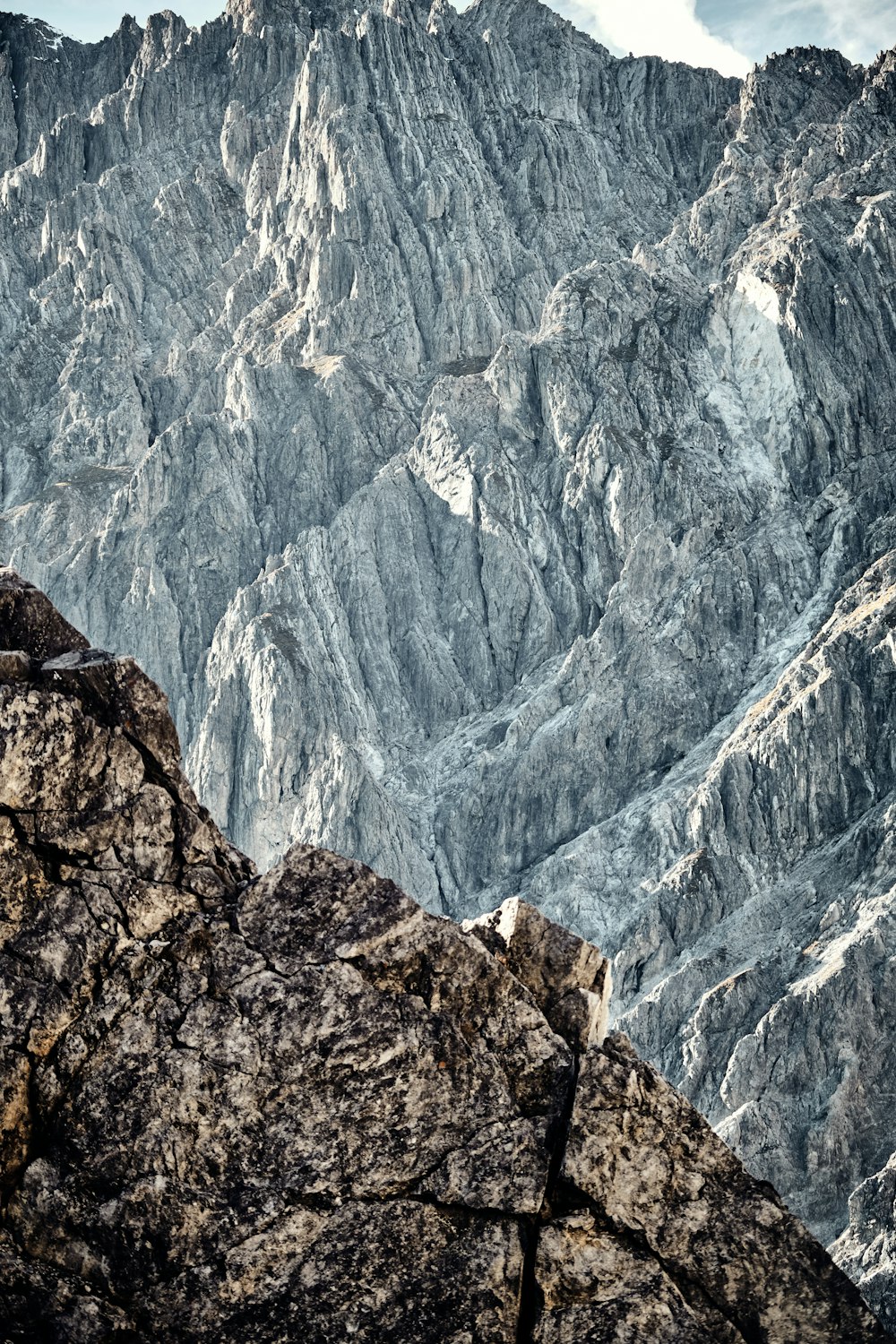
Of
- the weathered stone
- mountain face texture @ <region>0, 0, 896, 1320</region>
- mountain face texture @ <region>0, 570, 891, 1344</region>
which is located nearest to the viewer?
mountain face texture @ <region>0, 570, 891, 1344</region>

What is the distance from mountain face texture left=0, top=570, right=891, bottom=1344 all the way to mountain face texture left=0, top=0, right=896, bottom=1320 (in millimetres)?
58280

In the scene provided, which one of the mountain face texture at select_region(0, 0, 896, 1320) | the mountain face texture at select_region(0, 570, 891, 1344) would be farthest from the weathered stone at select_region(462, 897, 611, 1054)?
the mountain face texture at select_region(0, 0, 896, 1320)

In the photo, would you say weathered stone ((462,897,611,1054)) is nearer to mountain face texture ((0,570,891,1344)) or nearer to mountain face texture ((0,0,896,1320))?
mountain face texture ((0,570,891,1344))

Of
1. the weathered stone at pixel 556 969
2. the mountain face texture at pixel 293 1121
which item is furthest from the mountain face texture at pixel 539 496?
the mountain face texture at pixel 293 1121

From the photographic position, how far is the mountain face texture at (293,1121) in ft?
61.4

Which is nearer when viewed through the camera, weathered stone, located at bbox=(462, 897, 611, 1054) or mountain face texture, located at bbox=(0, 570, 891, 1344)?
mountain face texture, located at bbox=(0, 570, 891, 1344)

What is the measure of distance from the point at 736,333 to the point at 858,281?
11171 mm

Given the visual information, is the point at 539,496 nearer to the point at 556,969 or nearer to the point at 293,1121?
the point at 556,969

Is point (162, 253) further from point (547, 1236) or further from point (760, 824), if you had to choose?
point (547, 1236)

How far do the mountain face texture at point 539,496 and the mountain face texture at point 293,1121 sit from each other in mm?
58280

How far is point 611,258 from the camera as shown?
524ft

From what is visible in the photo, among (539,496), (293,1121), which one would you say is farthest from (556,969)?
(539,496)

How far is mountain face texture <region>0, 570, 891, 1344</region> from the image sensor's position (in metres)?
18.7

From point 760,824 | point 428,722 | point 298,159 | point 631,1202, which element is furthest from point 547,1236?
point 298,159
